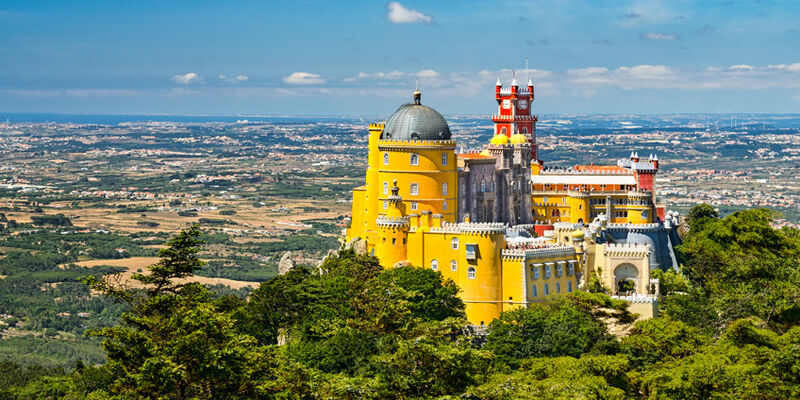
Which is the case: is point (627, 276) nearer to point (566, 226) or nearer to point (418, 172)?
point (566, 226)

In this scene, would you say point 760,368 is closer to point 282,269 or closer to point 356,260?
point 356,260

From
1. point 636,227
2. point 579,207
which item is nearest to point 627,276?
point 636,227

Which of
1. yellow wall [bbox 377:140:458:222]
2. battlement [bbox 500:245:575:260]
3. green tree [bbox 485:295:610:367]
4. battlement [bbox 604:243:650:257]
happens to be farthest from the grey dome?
green tree [bbox 485:295:610:367]

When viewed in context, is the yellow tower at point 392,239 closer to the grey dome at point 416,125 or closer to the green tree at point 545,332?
the grey dome at point 416,125

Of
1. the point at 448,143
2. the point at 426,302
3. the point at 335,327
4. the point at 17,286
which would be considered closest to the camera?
the point at 335,327

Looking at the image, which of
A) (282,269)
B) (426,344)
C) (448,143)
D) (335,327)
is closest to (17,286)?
(282,269)

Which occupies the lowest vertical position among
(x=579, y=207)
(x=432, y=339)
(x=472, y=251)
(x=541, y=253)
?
(x=432, y=339)
